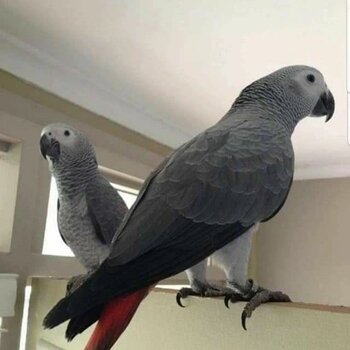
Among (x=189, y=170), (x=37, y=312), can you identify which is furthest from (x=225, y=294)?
(x=37, y=312)

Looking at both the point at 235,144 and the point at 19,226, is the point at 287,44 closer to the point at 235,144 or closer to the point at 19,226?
the point at 235,144

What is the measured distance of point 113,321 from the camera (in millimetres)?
585

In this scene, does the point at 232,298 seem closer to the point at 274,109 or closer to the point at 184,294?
the point at 184,294

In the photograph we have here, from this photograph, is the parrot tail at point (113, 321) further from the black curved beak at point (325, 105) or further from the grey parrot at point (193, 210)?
the black curved beak at point (325, 105)

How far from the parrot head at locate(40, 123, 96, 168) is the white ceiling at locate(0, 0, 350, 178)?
1.48 ft

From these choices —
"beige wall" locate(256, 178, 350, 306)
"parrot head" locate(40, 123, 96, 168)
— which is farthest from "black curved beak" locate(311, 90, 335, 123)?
"beige wall" locate(256, 178, 350, 306)

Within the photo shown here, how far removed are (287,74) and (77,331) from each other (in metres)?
0.58

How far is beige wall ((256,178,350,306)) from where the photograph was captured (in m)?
2.58

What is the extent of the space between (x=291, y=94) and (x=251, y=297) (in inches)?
14.5

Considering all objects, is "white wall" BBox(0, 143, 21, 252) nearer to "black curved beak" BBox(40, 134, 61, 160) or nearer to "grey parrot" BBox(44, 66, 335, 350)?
"black curved beak" BBox(40, 134, 61, 160)

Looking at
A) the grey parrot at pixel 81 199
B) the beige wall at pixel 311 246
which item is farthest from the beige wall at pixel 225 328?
the beige wall at pixel 311 246

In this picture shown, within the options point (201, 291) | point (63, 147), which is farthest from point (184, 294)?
point (63, 147)

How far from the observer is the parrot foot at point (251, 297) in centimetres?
67

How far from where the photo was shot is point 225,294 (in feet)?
2.37
